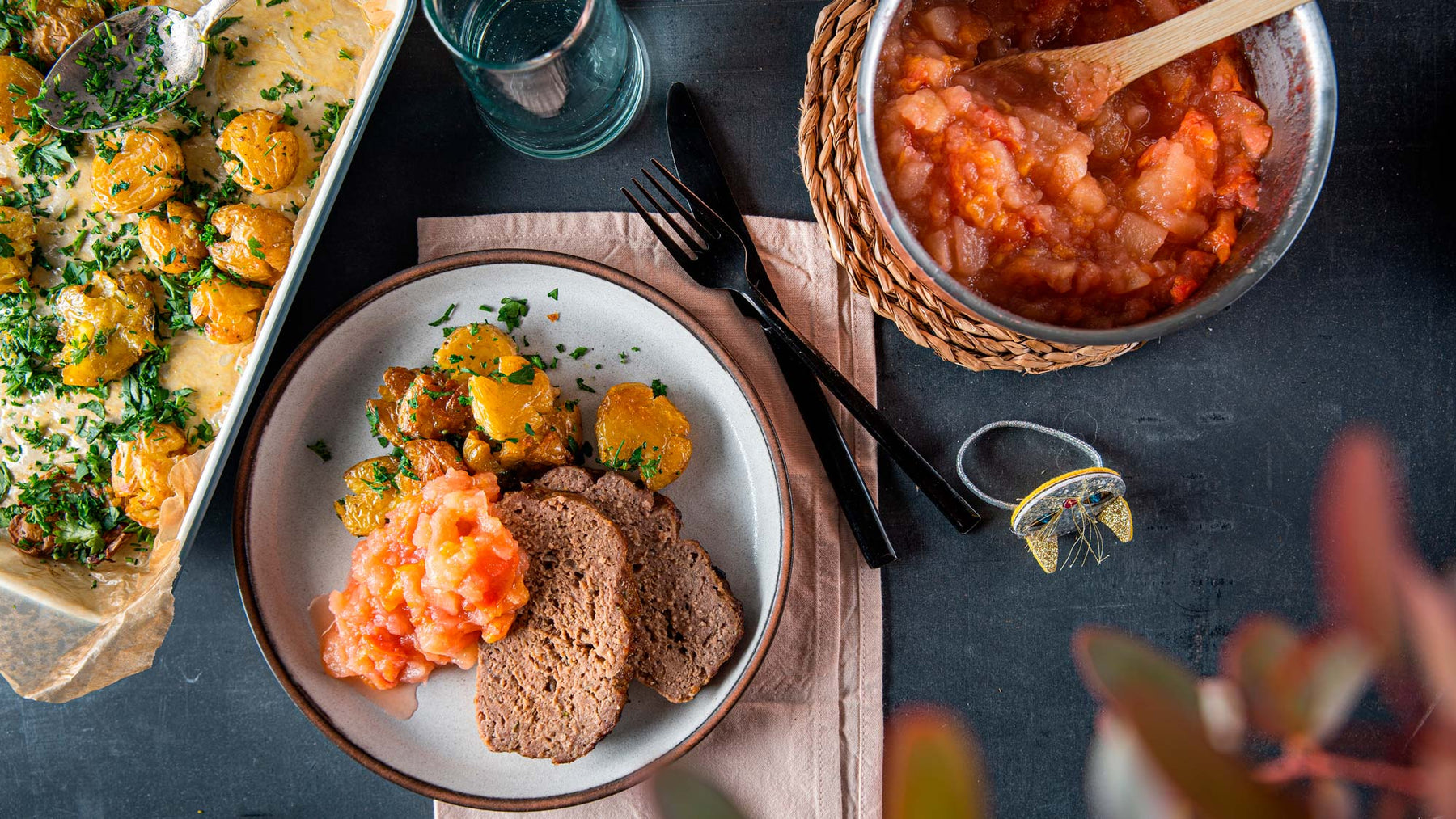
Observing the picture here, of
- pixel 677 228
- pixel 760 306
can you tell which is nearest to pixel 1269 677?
pixel 760 306

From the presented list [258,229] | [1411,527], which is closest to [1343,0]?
[1411,527]

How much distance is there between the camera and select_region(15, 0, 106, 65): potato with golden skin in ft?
7.95

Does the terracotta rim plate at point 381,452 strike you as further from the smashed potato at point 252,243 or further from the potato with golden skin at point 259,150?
the potato with golden skin at point 259,150

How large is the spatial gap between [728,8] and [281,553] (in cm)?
197

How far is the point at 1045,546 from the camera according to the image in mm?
2574

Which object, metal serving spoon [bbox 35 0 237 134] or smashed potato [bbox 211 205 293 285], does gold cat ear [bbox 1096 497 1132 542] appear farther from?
metal serving spoon [bbox 35 0 237 134]

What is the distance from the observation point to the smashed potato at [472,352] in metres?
2.45

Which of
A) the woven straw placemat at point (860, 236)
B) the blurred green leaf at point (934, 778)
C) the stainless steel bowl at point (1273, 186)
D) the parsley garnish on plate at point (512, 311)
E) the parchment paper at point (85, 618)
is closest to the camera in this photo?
the blurred green leaf at point (934, 778)

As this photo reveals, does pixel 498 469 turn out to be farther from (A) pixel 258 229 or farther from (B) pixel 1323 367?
(B) pixel 1323 367

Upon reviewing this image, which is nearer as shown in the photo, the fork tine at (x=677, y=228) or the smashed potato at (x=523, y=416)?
the smashed potato at (x=523, y=416)

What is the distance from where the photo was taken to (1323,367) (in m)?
2.60

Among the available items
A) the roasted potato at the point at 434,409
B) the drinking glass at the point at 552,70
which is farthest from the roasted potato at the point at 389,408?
the drinking glass at the point at 552,70

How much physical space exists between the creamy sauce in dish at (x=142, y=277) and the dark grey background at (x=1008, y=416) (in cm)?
21

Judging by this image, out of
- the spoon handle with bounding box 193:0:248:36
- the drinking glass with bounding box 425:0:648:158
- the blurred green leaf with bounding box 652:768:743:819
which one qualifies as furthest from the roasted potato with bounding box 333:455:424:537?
the blurred green leaf with bounding box 652:768:743:819
